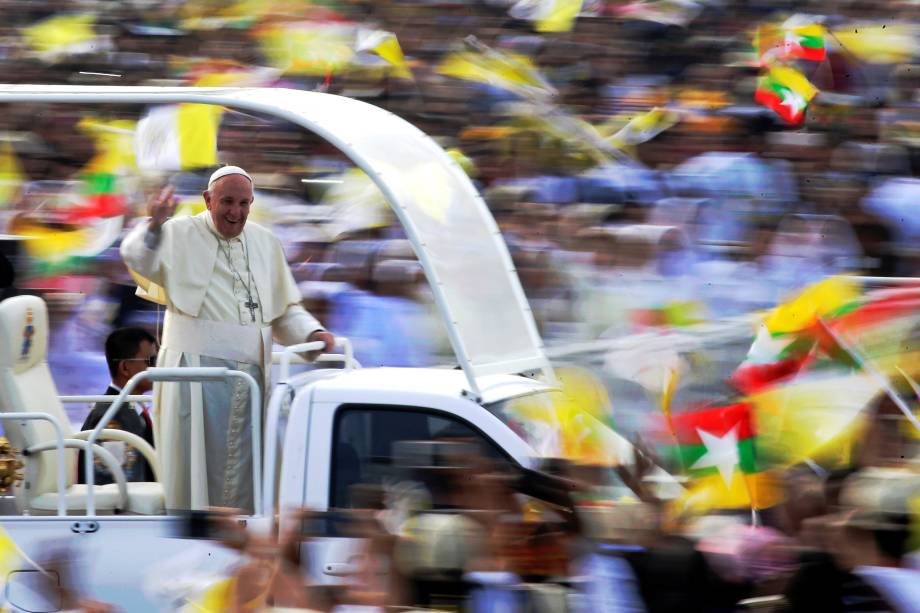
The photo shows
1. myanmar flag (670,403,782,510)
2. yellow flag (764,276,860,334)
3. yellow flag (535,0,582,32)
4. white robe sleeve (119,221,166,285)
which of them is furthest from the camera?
yellow flag (535,0,582,32)

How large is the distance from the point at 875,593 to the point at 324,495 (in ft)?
5.68

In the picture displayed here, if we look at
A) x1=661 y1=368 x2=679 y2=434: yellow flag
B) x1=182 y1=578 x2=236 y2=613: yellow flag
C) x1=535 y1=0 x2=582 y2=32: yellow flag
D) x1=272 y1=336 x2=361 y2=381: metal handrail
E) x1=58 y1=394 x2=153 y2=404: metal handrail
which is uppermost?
x1=535 y1=0 x2=582 y2=32: yellow flag

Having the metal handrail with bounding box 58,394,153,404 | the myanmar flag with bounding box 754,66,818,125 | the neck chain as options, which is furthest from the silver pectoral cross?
the myanmar flag with bounding box 754,66,818,125

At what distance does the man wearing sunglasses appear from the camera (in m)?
4.74

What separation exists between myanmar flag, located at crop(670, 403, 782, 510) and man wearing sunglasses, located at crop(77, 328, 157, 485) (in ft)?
5.48

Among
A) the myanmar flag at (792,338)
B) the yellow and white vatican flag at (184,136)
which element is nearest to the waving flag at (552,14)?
the yellow and white vatican flag at (184,136)

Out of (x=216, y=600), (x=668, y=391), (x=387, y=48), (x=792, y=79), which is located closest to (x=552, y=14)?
(x=387, y=48)

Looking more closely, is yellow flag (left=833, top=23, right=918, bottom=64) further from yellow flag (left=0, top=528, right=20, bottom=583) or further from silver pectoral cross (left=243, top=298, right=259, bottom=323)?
yellow flag (left=0, top=528, right=20, bottom=583)

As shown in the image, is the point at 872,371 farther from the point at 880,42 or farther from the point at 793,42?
the point at 793,42

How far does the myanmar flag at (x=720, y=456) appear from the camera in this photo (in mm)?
4175

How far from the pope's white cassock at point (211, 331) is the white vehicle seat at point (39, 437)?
0.12 m

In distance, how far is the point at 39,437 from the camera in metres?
4.48

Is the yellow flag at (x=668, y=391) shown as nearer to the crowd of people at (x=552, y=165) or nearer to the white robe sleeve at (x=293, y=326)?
the crowd of people at (x=552, y=165)

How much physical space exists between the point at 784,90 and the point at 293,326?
7.80ft
